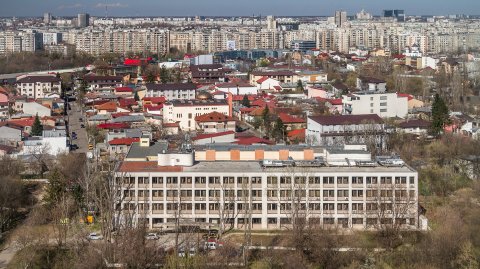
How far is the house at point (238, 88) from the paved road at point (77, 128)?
7.44 ft

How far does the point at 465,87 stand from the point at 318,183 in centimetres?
765

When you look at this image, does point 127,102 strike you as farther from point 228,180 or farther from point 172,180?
point 228,180

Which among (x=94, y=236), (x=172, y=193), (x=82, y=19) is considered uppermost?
(x=82, y=19)

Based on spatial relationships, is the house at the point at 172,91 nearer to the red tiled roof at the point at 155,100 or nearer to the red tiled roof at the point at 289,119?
the red tiled roof at the point at 155,100

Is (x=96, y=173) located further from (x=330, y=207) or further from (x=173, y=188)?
(x=330, y=207)

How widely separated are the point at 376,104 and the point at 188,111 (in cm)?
236

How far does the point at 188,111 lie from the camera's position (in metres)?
9.66

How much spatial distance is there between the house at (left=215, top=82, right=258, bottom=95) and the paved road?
7.44 ft

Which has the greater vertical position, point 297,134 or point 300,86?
point 300,86

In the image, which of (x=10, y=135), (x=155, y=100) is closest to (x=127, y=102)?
(x=155, y=100)

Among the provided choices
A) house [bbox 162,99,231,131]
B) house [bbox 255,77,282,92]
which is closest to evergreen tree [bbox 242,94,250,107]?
house [bbox 162,99,231,131]

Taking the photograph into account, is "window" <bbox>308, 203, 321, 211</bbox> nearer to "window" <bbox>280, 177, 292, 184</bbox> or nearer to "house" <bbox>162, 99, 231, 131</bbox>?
"window" <bbox>280, 177, 292, 184</bbox>

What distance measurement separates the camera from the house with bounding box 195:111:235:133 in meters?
9.10

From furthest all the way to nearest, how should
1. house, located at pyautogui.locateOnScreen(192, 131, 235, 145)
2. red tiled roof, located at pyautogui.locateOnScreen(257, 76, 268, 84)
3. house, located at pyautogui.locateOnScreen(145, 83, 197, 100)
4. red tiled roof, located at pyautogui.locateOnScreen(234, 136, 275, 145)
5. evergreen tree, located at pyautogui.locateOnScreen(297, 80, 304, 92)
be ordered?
1. red tiled roof, located at pyautogui.locateOnScreen(257, 76, 268, 84)
2. evergreen tree, located at pyautogui.locateOnScreen(297, 80, 304, 92)
3. house, located at pyautogui.locateOnScreen(145, 83, 197, 100)
4. house, located at pyautogui.locateOnScreen(192, 131, 235, 145)
5. red tiled roof, located at pyautogui.locateOnScreen(234, 136, 275, 145)
